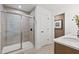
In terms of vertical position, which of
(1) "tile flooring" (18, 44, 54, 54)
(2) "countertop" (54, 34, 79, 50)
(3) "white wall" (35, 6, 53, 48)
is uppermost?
(3) "white wall" (35, 6, 53, 48)

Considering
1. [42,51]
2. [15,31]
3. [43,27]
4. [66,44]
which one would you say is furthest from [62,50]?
[15,31]

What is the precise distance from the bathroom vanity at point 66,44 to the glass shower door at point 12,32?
0.55m

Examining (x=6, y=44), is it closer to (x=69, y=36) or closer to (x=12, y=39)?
(x=12, y=39)

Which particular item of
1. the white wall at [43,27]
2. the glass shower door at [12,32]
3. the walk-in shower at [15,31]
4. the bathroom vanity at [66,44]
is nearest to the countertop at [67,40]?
the bathroom vanity at [66,44]

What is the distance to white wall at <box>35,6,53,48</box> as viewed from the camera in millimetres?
1210

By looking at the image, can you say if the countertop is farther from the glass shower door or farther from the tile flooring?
the glass shower door

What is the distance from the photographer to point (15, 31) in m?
1.23

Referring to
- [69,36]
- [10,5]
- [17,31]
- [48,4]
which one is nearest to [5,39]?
[17,31]

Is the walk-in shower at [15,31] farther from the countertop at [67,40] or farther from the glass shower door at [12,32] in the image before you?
the countertop at [67,40]

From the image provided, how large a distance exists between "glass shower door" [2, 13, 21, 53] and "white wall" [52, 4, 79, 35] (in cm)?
55

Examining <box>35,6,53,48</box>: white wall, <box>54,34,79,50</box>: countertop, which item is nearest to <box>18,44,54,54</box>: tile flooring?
<box>35,6,53,48</box>: white wall

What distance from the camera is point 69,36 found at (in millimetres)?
1225

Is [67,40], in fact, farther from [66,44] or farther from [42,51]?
[42,51]
